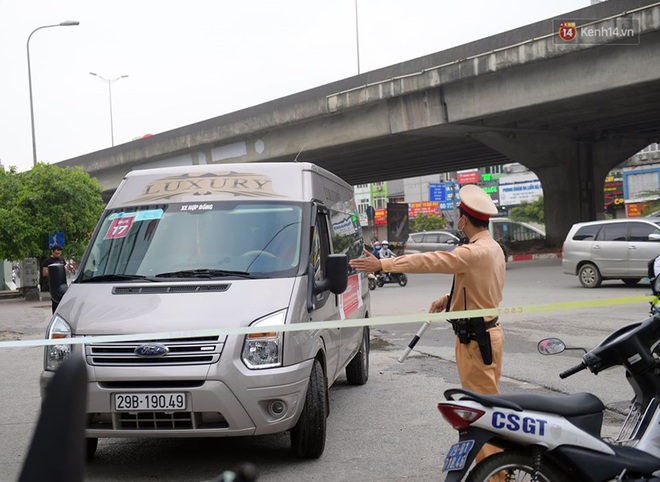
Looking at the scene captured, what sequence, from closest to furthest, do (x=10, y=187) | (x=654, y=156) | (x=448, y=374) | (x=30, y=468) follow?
(x=30, y=468)
(x=448, y=374)
(x=10, y=187)
(x=654, y=156)

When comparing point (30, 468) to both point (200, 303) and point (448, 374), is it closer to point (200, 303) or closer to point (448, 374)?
point (200, 303)

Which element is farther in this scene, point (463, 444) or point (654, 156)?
point (654, 156)

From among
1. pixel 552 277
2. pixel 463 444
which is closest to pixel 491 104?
pixel 552 277

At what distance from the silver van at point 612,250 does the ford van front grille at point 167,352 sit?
51.9ft

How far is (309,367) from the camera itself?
551 cm

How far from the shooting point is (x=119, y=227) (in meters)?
6.44

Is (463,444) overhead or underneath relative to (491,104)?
underneath

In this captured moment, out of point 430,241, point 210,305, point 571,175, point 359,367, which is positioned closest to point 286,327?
point 210,305

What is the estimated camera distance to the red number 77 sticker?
20.9 feet

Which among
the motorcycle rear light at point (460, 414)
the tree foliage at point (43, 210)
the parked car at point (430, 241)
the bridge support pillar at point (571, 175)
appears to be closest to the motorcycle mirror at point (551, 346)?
the motorcycle rear light at point (460, 414)

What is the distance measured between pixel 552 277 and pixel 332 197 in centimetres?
1844

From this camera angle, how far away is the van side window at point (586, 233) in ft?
66.2

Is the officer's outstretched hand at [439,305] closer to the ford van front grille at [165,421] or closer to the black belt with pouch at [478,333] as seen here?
the black belt with pouch at [478,333]

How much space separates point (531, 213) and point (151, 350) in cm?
7016
